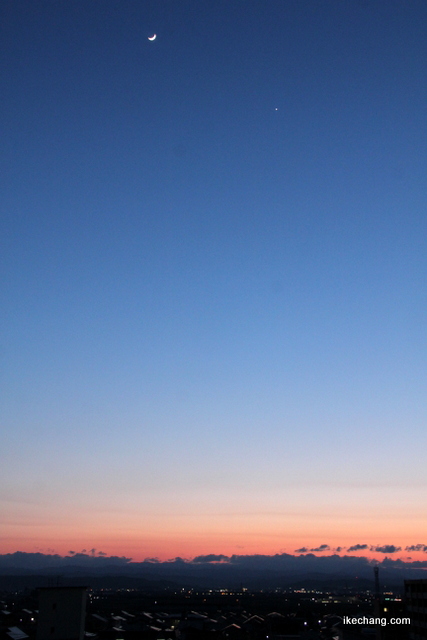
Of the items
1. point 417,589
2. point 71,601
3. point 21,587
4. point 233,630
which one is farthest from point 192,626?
point 21,587

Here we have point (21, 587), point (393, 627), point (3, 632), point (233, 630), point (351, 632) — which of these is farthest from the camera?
point (21, 587)

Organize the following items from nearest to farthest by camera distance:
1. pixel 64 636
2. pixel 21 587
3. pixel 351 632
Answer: pixel 64 636 → pixel 351 632 → pixel 21 587

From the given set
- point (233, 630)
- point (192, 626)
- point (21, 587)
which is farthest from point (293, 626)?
point (21, 587)

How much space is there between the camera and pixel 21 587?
196 m

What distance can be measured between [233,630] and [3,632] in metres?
26.1

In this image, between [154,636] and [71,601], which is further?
[154,636]

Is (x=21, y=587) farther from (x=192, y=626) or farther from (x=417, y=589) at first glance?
(x=417, y=589)

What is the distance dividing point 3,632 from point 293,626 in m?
32.5

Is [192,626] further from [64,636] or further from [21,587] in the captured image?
[21,587]

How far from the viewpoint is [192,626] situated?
54719 mm

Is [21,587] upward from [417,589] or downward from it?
downward

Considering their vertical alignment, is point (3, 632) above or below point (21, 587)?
above

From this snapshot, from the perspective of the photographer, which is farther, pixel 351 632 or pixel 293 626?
pixel 293 626

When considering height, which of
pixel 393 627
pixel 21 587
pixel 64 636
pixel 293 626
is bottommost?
pixel 21 587
